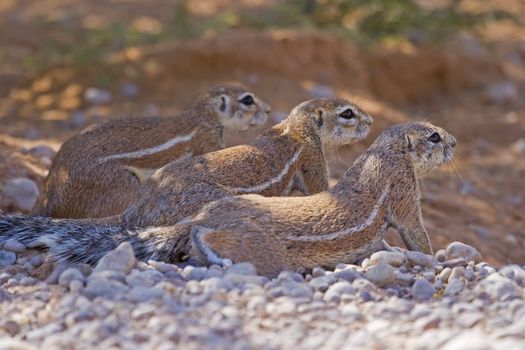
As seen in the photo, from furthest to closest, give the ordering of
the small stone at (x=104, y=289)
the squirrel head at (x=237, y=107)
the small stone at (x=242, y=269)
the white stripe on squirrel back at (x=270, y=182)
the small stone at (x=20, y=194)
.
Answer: the squirrel head at (x=237, y=107) < the small stone at (x=20, y=194) < the white stripe on squirrel back at (x=270, y=182) < the small stone at (x=242, y=269) < the small stone at (x=104, y=289)

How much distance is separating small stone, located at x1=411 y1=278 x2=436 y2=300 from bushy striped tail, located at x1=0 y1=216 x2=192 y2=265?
145 cm

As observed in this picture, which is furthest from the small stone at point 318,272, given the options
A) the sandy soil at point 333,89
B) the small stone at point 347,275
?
the sandy soil at point 333,89

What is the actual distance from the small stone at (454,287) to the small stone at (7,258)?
2.82 meters

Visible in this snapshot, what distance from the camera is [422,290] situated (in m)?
5.80

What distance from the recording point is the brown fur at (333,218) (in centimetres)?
617

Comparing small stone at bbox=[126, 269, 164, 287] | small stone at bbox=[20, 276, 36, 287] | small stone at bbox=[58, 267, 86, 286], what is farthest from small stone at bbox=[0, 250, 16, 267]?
small stone at bbox=[126, 269, 164, 287]

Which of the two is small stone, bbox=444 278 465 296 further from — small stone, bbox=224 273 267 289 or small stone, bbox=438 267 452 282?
small stone, bbox=224 273 267 289

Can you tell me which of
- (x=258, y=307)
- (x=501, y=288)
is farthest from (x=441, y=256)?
(x=258, y=307)

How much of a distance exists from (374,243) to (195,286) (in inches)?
66.6

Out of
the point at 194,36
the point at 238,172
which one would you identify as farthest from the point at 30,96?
the point at 238,172

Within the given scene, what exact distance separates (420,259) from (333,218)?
63cm

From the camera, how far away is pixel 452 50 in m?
15.7

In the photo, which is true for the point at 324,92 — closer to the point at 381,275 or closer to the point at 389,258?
the point at 389,258

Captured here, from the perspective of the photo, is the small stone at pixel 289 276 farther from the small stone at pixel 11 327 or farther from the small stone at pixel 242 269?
the small stone at pixel 11 327
